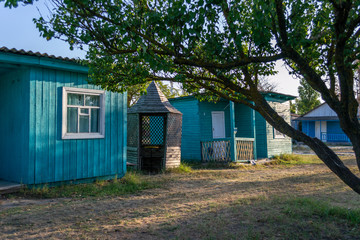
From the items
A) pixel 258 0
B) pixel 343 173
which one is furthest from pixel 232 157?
pixel 258 0

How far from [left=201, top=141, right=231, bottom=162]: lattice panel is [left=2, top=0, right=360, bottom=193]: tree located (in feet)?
26.5

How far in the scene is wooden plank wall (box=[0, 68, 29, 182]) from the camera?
702 cm

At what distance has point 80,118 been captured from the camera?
7941 millimetres

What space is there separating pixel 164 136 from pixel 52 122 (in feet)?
16.0

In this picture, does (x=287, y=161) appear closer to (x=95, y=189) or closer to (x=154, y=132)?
(x=154, y=132)

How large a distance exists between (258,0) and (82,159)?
6.33m

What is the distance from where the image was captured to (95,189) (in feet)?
23.8

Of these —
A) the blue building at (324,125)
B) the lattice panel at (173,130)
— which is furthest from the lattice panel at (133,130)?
the blue building at (324,125)

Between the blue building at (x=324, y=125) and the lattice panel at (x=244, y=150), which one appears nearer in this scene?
the lattice panel at (x=244, y=150)

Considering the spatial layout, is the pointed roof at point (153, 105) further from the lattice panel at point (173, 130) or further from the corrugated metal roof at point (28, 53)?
the corrugated metal roof at point (28, 53)

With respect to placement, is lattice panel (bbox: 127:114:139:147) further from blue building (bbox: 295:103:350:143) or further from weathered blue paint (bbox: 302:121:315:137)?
weathered blue paint (bbox: 302:121:315:137)

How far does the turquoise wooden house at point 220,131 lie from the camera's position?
13445 millimetres

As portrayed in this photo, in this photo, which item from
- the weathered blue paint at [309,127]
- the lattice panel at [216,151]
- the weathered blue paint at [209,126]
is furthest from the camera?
the weathered blue paint at [309,127]

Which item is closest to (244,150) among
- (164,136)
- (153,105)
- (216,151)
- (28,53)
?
(216,151)
